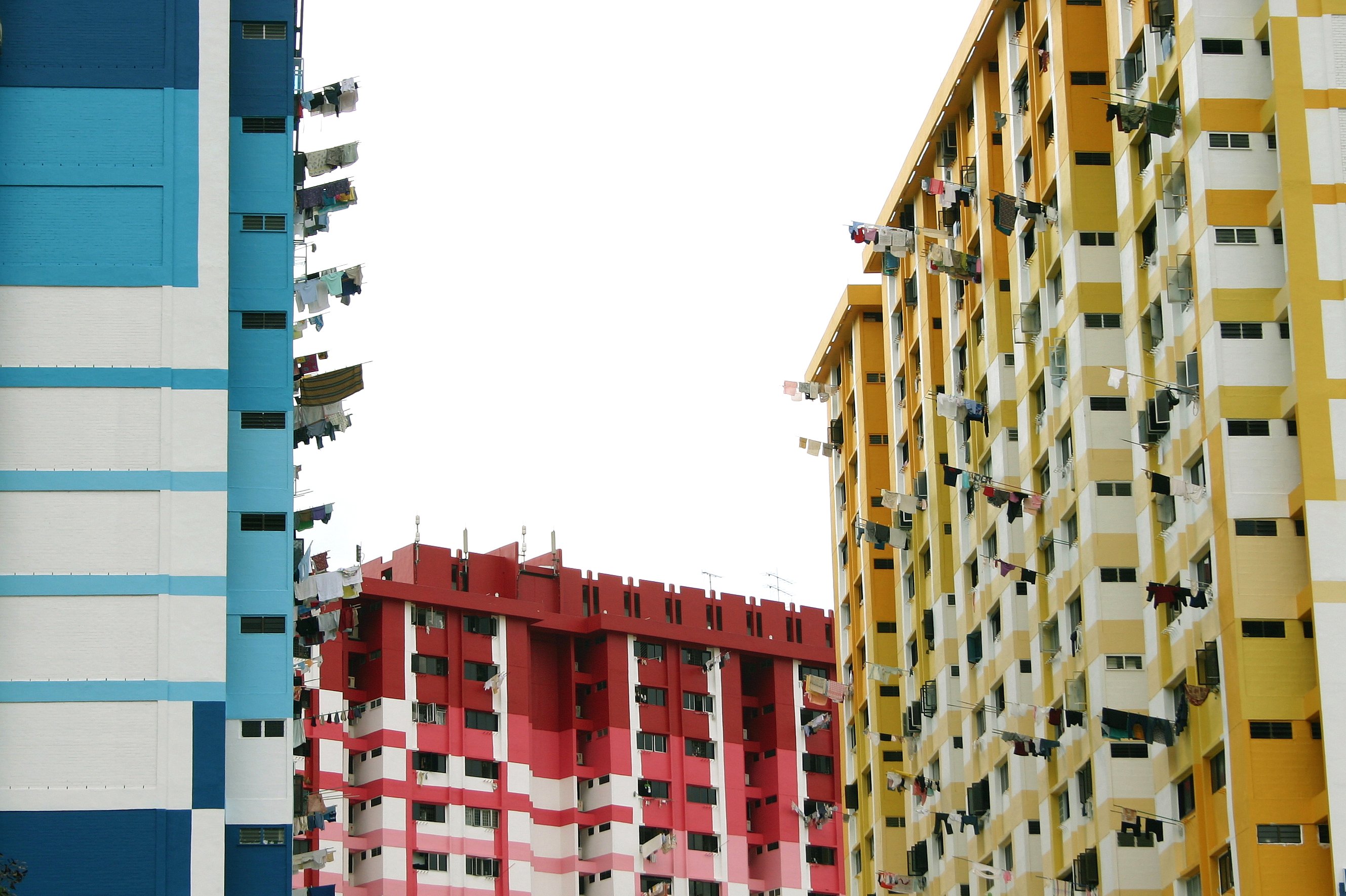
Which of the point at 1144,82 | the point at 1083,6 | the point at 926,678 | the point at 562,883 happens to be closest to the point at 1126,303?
the point at 1144,82

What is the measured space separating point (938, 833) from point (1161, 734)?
23.4 m

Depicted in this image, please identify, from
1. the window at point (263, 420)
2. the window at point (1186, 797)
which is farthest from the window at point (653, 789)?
the window at point (1186, 797)

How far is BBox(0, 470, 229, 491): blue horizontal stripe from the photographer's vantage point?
185ft

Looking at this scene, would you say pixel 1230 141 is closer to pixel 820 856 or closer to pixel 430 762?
pixel 430 762

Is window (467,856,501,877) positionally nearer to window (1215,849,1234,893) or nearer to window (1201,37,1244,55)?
window (1215,849,1234,893)

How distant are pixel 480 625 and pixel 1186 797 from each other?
192 ft

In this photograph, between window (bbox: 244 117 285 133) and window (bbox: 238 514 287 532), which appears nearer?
window (bbox: 238 514 287 532)

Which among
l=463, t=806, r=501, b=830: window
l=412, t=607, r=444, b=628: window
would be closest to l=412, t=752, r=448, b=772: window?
l=463, t=806, r=501, b=830: window

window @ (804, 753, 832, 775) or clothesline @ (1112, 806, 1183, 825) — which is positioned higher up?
window @ (804, 753, 832, 775)

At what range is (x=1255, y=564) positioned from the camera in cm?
4981

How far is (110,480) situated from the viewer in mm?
56531

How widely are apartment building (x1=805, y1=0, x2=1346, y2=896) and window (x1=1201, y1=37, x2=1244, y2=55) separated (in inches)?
2.6

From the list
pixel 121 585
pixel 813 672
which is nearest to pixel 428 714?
pixel 813 672

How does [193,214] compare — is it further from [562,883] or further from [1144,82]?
[562,883]
